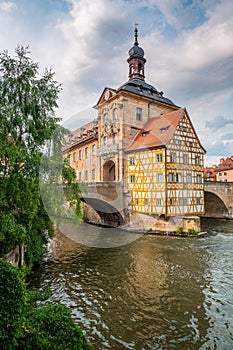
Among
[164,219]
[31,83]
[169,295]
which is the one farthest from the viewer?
[164,219]

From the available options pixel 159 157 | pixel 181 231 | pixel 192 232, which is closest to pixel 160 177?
pixel 159 157

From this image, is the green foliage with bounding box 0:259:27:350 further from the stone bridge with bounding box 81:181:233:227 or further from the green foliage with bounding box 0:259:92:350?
the stone bridge with bounding box 81:181:233:227

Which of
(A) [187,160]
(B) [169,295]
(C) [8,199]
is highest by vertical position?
(A) [187,160]

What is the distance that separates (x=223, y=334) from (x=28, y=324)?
4831 mm

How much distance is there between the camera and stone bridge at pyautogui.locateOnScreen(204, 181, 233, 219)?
81.8 feet

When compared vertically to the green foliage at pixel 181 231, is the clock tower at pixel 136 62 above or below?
above

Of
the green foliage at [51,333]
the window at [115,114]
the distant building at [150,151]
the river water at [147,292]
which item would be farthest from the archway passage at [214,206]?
the green foliage at [51,333]

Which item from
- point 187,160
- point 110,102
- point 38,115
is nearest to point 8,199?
point 38,115

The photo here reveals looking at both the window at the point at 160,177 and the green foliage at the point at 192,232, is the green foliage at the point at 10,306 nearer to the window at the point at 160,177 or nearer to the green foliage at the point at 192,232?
the window at the point at 160,177

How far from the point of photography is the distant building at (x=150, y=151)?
1728 cm

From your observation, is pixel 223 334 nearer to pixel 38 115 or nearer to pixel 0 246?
pixel 0 246

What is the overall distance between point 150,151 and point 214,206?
13.8 metres

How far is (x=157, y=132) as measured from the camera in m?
18.9

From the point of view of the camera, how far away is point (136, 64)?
25797mm
